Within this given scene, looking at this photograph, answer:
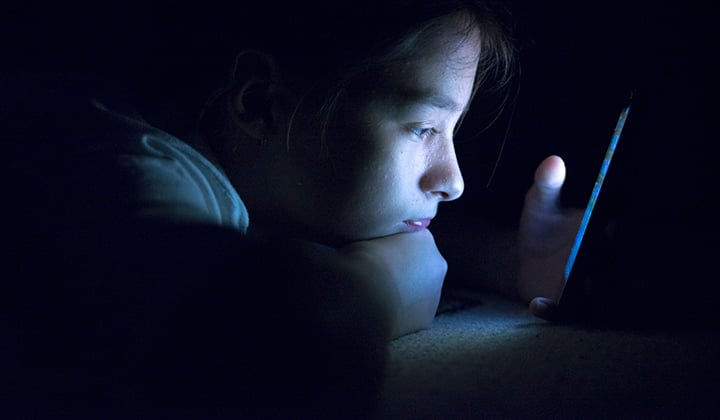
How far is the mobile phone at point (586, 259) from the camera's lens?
733 millimetres

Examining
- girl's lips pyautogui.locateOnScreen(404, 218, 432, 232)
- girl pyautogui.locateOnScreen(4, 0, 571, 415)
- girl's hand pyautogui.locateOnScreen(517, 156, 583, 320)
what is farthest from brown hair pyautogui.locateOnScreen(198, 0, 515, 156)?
girl's hand pyautogui.locateOnScreen(517, 156, 583, 320)

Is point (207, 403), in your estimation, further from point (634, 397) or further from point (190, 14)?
point (190, 14)

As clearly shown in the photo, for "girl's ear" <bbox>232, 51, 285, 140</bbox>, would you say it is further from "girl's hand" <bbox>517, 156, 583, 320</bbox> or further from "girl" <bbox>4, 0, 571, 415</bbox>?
"girl's hand" <bbox>517, 156, 583, 320</bbox>

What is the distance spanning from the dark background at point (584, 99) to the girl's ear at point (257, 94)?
0.06m

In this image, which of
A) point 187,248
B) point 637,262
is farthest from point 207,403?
point 637,262

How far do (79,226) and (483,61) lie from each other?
1.82ft

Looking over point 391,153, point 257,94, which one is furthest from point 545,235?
point 257,94

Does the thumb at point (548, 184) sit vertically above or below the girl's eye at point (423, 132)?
below

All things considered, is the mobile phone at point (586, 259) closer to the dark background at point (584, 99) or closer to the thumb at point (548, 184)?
the dark background at point (584, 99)

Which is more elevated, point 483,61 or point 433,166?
point 483,61

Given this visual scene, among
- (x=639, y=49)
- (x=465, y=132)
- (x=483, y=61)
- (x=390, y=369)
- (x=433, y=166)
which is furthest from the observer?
(x=465, y=132)

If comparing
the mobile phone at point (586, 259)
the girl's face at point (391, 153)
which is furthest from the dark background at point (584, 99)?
the girl's face at point (391, 153)

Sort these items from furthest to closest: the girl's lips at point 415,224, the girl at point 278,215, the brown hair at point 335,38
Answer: the girl's lips at point 415,224 → the brown hair at point 335,38 → the girl at point 278,215

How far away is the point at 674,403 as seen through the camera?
0.55 meters
